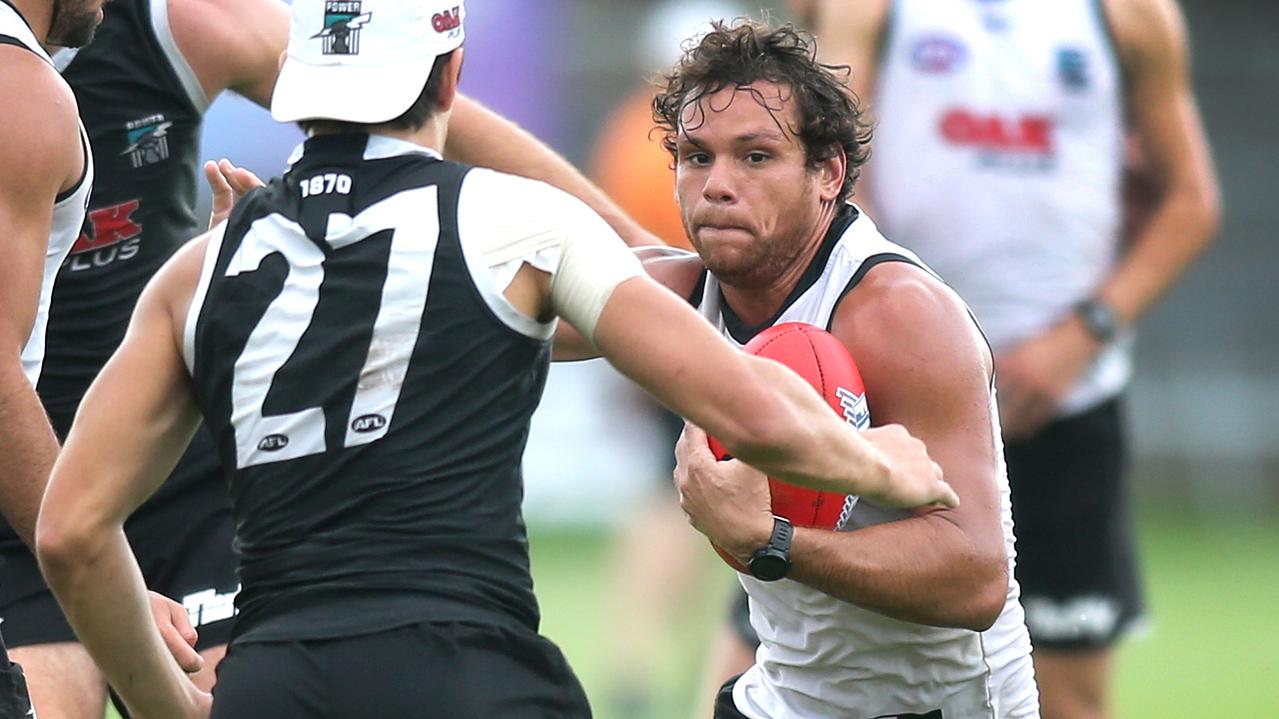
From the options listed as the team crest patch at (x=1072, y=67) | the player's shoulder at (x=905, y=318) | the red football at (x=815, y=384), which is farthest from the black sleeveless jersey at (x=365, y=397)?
the team crest patch at (x=1072, y=67)

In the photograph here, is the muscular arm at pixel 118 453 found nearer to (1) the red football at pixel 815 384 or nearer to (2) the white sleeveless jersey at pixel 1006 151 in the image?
(1) the red football at pixel 815 384

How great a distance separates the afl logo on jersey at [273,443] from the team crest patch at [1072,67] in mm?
4182

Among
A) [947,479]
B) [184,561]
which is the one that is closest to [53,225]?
[184,561]

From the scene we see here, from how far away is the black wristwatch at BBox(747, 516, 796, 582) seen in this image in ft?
13.1

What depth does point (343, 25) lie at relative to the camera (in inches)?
146

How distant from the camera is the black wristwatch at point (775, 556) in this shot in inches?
158

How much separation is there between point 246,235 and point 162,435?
1.26ft

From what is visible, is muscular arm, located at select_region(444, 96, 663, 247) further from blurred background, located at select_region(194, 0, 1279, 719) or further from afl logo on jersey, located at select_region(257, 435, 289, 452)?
blurred background, located at select_region(194, 0, 1279, 719)

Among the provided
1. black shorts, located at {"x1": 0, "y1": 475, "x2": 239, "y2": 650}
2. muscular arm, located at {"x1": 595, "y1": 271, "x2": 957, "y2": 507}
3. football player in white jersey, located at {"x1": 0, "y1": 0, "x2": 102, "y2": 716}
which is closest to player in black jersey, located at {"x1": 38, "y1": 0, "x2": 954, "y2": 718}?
muscular arm, located at {"x1": 595, "y1": 271, "x2": 957, "y2": 507}

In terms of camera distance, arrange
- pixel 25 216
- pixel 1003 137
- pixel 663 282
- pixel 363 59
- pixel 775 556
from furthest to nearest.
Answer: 1. pixel 1003 137
2. pixel 663 282
3. pixel 25 216
4. pixel 775 556
5. pixel 363 59

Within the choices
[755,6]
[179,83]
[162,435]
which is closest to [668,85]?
[179,83]

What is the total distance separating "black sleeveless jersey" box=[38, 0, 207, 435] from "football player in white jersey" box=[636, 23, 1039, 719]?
1241 mm

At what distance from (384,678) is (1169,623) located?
30.2 ft

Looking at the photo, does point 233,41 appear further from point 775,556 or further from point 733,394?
point 733,394
